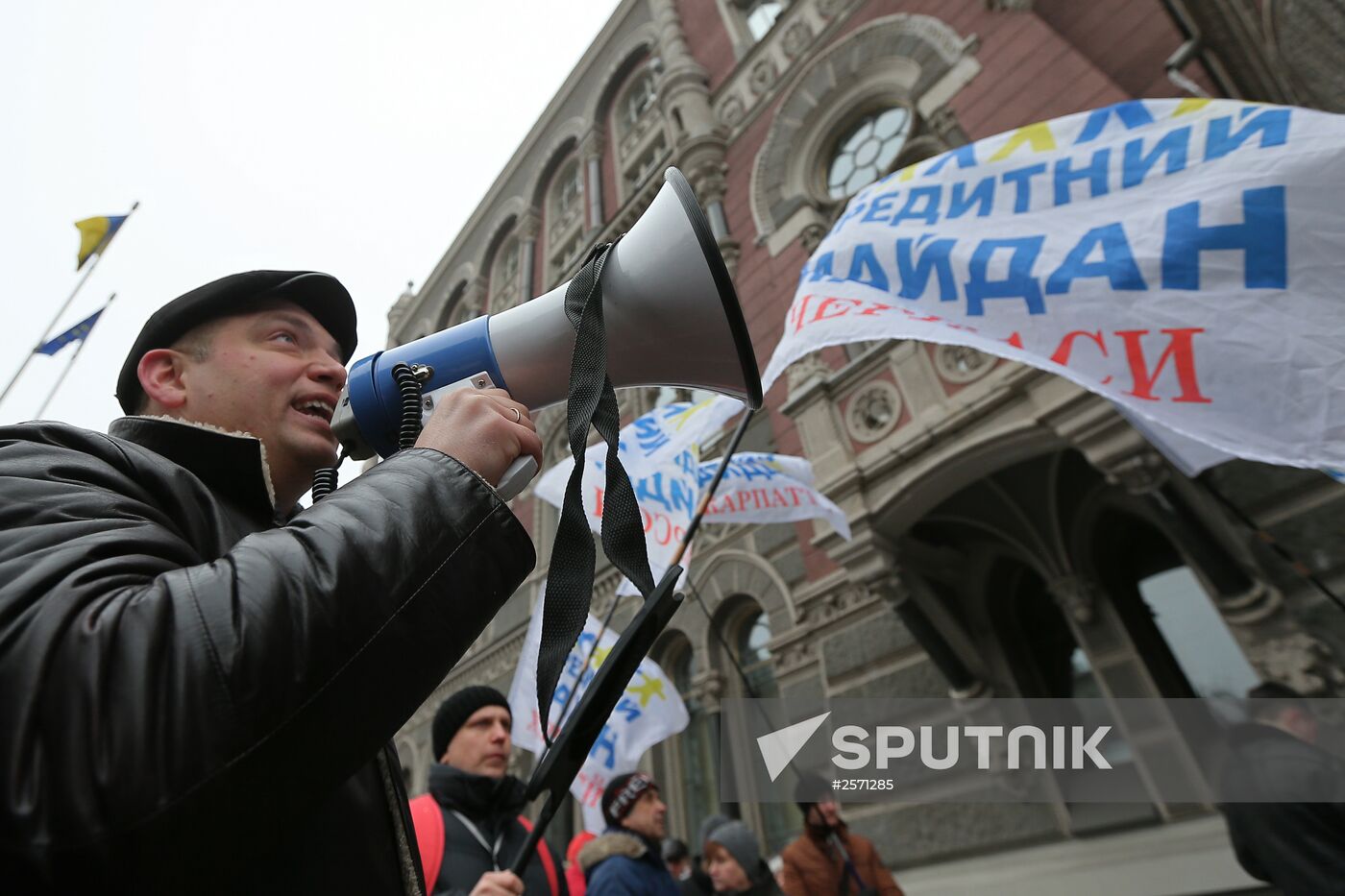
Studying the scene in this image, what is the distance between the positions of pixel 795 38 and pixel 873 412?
571 centimetres

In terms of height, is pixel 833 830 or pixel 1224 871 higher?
pixel 833 830

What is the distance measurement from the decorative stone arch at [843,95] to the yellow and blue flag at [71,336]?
8480 mm

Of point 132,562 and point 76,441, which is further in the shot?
point 76,441

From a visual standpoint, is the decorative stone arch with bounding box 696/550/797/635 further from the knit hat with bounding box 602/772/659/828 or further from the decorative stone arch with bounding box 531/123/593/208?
the decorative stone arch with bounding box 531/123/593/208

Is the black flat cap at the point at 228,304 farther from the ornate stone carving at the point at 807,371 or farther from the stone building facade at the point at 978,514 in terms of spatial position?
the ornate stone carving at the point at 807,371

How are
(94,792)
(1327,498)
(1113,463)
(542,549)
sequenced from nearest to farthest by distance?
1. (94,792)
2. (1327,498)
3. (1113,463)
4. (542,549)

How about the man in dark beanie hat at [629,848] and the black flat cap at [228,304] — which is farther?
the man in dark beanie hat at [629,848]

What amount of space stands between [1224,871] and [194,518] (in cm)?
596

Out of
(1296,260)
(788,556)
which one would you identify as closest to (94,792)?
(1296,260)

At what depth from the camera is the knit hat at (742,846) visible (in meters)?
4.05

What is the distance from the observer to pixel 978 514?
6.71 m

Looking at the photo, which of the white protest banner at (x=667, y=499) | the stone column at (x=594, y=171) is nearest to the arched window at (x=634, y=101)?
the stone column at (x=594, y=171)

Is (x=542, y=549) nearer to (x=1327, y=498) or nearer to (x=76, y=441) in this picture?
(x=1327, y=498)

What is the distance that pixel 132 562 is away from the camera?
0.64 metres
